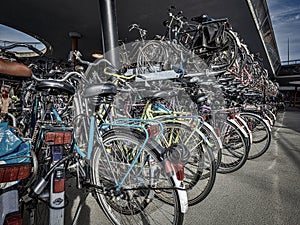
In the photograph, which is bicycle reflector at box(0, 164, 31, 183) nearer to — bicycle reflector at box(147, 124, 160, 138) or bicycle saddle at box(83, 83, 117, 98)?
bicycle saddle at box(83, 83, 117, 98)

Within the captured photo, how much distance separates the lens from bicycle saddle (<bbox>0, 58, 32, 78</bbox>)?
0.98m

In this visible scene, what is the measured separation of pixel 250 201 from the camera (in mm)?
1854

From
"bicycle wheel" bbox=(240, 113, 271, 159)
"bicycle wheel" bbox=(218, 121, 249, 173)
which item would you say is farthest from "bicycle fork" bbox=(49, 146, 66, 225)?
"bicycle wheel" bbox=(240, 113, 271, 159)

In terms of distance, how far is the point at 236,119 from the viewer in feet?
9.23

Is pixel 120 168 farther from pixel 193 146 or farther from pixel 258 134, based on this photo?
pixel 258 134

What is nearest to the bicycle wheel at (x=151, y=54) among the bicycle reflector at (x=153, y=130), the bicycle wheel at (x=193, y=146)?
the bicycle wheel at (x=193, y=146)

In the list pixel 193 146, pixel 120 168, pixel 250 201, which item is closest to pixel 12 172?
pixel 120 168

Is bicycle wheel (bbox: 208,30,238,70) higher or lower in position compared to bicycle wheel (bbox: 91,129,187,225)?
higher

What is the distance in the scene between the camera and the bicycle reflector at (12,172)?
27.7 inches

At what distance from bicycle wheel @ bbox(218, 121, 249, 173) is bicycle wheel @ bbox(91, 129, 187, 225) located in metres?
1.30

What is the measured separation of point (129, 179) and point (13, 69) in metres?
0.96

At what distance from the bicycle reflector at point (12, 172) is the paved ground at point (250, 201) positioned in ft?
3.23

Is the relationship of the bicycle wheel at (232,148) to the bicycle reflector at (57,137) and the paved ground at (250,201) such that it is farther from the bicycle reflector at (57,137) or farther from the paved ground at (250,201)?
the bicycle reflector at (57,137)

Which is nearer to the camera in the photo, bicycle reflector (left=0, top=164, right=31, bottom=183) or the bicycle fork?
bicycle reflector (left=0, top=164, right=31, bottom=183)
